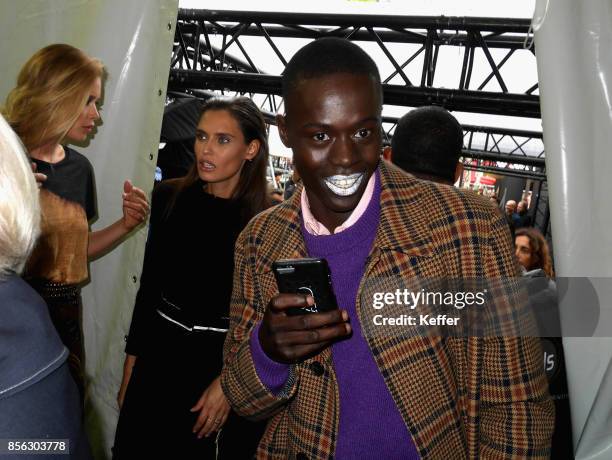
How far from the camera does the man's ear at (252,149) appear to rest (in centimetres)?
232

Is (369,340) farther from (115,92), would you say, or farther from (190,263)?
(115,92)

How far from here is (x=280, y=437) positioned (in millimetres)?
1250

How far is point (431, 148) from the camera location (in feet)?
6.88

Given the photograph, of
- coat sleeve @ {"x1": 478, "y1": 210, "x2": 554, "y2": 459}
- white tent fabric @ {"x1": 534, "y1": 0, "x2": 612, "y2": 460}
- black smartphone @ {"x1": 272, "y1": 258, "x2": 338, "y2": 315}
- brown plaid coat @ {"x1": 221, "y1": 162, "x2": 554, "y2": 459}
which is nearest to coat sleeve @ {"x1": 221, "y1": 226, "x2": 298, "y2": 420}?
brown plaid coat @ {"x1": 221, "y1": 162, "x2": 554, "y2": 459}

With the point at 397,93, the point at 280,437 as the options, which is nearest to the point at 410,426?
the point at 280,437

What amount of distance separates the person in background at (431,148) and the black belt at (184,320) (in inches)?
38.8

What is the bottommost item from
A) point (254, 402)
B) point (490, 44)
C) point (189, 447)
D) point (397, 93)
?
point (189, 447)

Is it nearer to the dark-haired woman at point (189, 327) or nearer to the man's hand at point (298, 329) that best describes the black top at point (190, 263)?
the dark-haired woman at point (189, 327)

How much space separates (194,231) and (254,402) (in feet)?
3.40

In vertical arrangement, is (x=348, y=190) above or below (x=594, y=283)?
above

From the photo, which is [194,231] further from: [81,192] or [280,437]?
[280,437]

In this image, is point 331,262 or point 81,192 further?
point 81,192

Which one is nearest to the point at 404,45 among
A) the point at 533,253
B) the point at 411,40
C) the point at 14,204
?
the point at 411,40

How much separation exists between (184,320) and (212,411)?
0.36 m
